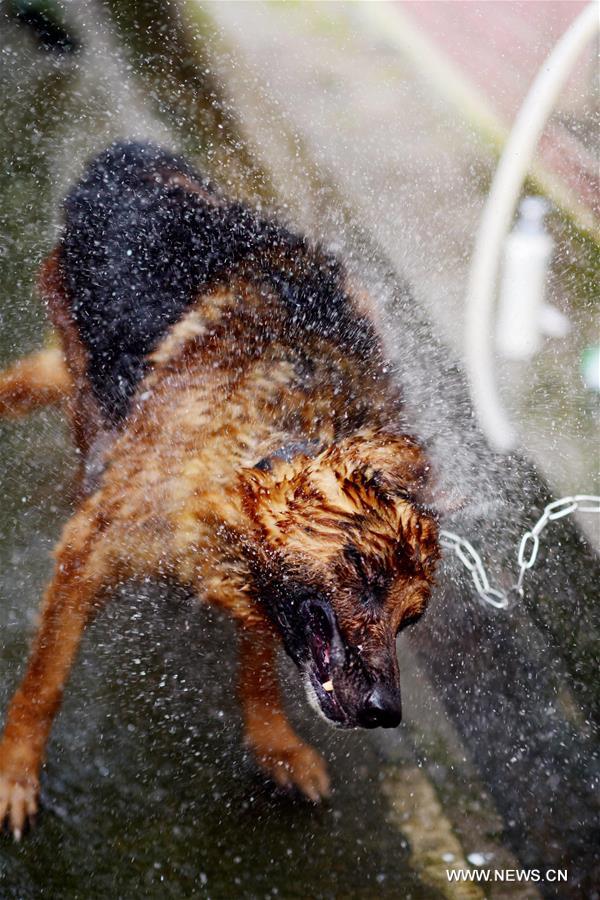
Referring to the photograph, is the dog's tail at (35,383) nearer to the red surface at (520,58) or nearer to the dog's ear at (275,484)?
the dog's ear at (275,484)

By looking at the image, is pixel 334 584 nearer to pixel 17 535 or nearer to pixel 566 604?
pixel 17 535

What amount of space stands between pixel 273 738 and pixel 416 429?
1424mm

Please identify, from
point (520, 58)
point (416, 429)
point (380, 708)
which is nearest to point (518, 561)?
point (416, 429)

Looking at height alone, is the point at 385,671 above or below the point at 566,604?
above

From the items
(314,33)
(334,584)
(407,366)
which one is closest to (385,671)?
(334,584)

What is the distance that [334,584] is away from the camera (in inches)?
95.9

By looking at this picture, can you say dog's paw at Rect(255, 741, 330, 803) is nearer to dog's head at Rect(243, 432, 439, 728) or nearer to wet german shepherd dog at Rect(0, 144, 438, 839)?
wet german shepherd dog at Rect(0, 144, 438, 839)

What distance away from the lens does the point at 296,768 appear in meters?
3.25

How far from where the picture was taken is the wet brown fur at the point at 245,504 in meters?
2.49

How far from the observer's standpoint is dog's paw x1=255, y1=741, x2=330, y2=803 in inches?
127

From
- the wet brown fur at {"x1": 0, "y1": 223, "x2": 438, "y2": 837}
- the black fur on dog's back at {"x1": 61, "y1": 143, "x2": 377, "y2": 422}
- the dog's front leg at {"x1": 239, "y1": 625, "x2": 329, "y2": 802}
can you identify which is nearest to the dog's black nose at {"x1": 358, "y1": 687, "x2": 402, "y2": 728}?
the wet brown fur at {"x1": 0, "y1": 223, "x2": 438, "y2": 837}

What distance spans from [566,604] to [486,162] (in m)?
2.34

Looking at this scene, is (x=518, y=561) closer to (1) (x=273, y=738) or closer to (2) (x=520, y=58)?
(1) (x=273, y=738)

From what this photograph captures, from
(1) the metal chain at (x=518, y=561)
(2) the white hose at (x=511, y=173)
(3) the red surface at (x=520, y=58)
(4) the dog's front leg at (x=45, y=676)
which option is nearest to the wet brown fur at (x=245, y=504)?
(4) the dog's front leg at (x=45, y=676)
